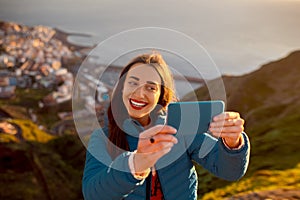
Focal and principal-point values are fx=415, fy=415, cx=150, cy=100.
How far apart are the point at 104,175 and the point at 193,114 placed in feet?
1.42

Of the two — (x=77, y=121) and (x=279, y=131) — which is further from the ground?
(x=77, y=121)

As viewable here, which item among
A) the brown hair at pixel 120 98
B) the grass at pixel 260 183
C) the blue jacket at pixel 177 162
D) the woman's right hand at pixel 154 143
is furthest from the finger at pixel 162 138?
the grass at pixel 260 183

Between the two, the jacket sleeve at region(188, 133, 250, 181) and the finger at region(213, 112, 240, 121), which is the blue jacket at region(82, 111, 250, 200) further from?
the finger at region(213, 112, 240, 121)

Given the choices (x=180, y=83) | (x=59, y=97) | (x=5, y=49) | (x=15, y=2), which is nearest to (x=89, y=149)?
(x=180, y=83)

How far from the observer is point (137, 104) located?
1.65m

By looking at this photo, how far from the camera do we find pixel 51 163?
84.6 ft

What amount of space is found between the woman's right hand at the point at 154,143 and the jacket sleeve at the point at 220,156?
1.54 feet

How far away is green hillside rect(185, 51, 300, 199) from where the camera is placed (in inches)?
254

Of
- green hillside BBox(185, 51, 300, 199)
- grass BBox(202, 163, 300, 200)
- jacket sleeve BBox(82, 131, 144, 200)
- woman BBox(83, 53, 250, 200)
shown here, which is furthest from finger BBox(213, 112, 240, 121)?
grass BBox(202, 163, 300, 200)

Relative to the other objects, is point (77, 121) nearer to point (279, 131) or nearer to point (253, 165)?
point (253, 165)

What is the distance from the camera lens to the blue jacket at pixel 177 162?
5.44ft

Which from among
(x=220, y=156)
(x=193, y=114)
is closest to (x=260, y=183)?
(x=220, y=156)

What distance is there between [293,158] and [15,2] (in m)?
88.2

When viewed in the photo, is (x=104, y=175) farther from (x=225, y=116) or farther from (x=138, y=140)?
(x=225, y=116)
